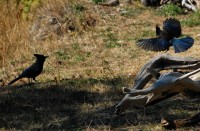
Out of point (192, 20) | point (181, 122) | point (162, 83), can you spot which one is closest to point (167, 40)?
point (181, 122)

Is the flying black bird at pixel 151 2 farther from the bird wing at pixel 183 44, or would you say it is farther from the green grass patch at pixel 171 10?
the bird wing at pixel 183 44

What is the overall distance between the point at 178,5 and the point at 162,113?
726cm

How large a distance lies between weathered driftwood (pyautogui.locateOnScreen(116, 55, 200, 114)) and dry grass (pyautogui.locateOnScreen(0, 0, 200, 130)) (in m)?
0.38

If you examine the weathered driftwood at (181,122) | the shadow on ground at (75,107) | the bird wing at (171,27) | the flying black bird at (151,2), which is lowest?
the shadow on ground at (75,107)

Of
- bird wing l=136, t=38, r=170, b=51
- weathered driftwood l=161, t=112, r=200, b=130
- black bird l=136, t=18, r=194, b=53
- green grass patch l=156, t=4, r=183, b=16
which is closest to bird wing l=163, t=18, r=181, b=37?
black bird l=136, t=18, r=194, b=53

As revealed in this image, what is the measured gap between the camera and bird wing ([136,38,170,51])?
611cm

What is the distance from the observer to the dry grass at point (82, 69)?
5926 millimetres

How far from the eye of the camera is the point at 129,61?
882 cm

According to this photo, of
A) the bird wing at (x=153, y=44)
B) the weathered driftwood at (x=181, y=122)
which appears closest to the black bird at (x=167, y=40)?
the bird wing at (x=153, y=44)

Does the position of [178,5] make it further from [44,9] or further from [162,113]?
[162,113]

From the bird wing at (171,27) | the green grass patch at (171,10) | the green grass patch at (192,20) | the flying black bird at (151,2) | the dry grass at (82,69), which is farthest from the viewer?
the flying black bird at (151,2)

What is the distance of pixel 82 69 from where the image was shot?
8.35 m

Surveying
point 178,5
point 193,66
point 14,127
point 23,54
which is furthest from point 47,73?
point 178,5

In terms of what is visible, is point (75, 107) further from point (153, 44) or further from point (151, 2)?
point (151, 2)
